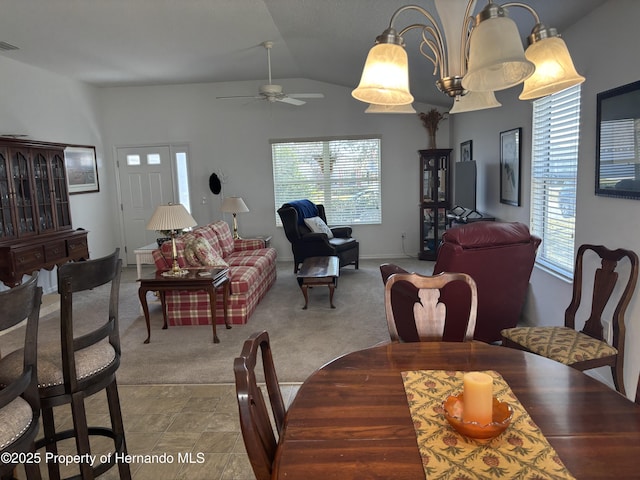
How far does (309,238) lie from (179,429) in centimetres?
349

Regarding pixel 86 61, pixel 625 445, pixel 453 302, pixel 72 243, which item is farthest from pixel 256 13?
pixel 625 445

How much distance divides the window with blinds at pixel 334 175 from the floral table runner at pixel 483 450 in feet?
19.6

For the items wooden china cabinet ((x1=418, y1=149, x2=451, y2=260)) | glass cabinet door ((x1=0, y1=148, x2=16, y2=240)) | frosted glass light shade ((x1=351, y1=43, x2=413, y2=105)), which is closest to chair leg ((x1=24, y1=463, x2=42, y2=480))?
frosted glass light shade ((x1=351, y1=43, x2=413, y2=105))

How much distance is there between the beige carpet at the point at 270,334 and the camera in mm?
3277

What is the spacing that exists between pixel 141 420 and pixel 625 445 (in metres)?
2.46

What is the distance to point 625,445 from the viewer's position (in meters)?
1.05

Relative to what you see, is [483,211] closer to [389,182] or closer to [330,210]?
[389,182]

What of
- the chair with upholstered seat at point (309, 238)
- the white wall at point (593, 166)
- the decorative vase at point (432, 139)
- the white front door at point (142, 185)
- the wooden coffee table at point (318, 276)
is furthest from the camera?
the white front door at point (142, 185)

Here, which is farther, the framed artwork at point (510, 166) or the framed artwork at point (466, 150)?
the framed artwork at point (466, 150)

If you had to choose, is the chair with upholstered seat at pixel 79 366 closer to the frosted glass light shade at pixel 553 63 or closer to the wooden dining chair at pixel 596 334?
the frosted glass light shade at pixel 553 63

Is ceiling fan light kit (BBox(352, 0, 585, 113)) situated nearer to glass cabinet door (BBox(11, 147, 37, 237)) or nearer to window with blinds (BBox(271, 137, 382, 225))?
glass cabinet door (BBox(11, 147, 37, 237))

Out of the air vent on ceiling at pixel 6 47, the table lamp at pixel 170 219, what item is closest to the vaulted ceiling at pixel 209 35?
the air vent on ceiling at pixel 6 47

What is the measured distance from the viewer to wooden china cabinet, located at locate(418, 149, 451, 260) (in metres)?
6.61

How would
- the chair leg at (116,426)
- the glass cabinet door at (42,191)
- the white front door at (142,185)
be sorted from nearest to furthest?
the chair leg at (116,426), the glass cabinet door at (42,191), the white front door at (142,185)
